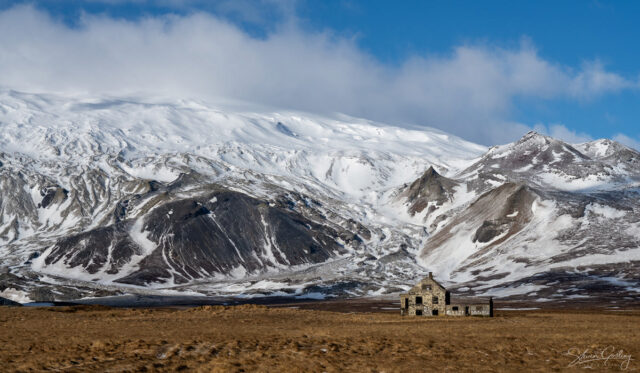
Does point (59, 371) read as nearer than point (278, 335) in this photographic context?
Yes

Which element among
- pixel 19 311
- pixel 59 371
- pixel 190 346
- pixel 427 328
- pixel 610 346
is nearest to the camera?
pixel 59 371

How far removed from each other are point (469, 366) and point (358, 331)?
52.5ft

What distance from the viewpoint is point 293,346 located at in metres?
35.6

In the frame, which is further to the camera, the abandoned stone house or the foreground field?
the abandoned stone house

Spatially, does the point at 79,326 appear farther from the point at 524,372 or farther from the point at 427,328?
the point at 524,372

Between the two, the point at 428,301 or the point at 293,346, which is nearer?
the point at 293,346

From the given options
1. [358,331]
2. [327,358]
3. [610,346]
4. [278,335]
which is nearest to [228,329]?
[278,335]

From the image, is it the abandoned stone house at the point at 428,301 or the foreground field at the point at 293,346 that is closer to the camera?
the foreground field at the point at 293,346

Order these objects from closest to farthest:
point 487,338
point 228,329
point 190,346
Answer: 1. point 190,346
2. point 487,338
3. point 228,329

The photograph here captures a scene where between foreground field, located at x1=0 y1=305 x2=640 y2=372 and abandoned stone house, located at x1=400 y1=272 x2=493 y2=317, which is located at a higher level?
abandoned stone house, located at x1=400 y1=272 x2=493 y2=317

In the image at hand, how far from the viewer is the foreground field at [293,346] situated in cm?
3031

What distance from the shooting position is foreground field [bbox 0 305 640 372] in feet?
99.5

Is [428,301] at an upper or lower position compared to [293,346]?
upper

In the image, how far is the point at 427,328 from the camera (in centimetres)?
5009
